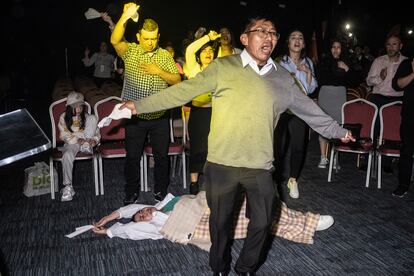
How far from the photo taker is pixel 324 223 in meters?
3.81

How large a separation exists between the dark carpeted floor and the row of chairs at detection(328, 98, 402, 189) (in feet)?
1.52

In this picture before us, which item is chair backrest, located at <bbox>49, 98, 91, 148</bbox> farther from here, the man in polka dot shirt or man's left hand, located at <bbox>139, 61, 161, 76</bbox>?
man's left hand, located at <bbox>139, 61, 161, 76</bbox>

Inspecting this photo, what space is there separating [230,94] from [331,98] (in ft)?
11.6

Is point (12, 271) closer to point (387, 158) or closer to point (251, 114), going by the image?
point (251, 114)

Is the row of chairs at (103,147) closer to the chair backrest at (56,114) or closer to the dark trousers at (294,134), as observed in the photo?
the chair backrest at (56,114)

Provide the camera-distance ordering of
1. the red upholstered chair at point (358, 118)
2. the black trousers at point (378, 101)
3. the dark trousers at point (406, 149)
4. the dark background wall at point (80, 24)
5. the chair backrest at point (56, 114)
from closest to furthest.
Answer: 1. the dark trousers at point (406, 149)
2. the chair backrest at point (56, 114)
3. the red upholstered chair at point (358, 118)
4. the black trousers at point (378, 101)
5. the dark background wall at point (80, 24)

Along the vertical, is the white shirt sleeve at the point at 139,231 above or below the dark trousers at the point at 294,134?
below

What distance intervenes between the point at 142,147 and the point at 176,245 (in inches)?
46.4

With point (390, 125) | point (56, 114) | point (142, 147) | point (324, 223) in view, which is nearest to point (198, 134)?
point (142, 147)

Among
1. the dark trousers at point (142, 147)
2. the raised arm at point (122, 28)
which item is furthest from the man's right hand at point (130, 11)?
the dark trousers at point (142, 147)

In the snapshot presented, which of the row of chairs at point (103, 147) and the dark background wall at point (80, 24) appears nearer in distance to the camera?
the row of chairs at point (103, 147)

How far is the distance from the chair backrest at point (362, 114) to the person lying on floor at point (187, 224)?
2.05m

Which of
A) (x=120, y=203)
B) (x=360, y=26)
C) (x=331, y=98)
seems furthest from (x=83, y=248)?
(x=360, y=26)

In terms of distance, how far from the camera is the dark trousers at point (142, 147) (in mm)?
4164
